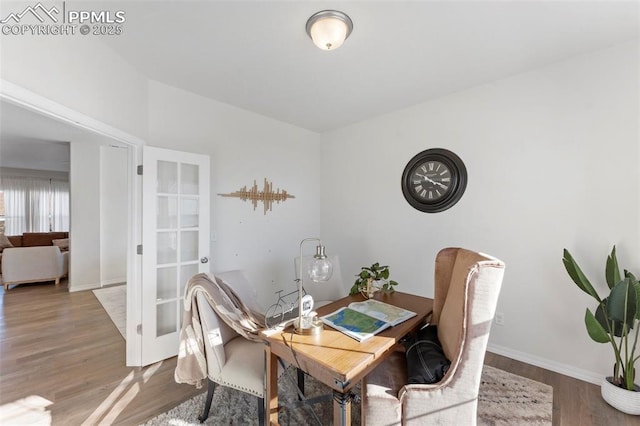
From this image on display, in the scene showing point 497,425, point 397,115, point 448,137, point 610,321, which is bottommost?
point 497,425

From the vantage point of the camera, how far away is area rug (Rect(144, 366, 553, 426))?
1.73m

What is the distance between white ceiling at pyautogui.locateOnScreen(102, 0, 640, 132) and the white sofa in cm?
465

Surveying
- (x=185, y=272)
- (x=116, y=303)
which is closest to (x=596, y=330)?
(x=185, y=272)

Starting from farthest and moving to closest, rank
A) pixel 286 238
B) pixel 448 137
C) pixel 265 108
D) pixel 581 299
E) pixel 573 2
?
pixel 286 238 < pixel 265 108 < pixel 448 137 < pixel 581 299 < pixel 573 2

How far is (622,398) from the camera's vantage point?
1.80 metres

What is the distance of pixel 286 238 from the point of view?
3742 mm

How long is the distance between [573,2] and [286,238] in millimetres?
3401

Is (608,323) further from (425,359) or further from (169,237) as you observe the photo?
(169,237)

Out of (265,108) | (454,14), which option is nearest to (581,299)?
(454,14)

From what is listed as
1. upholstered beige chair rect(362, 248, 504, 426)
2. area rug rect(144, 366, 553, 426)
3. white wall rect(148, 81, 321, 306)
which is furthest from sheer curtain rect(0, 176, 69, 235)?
upholstered beige chair rect(362, 248, 504, 426)

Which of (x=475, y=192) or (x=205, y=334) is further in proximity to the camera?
(x=475, y=192)

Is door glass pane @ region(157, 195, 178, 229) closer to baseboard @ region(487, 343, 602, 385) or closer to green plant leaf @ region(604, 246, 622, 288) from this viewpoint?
baseboard @ region(487, 343, 602, 385)

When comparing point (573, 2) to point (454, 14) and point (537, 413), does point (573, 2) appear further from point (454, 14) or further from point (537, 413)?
point (537, 413)

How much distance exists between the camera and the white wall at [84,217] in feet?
15.5
